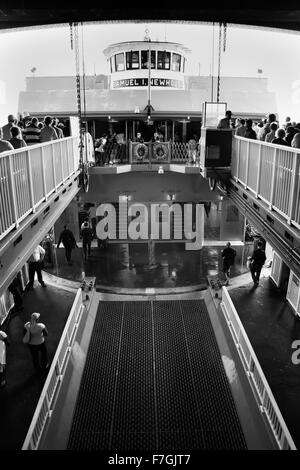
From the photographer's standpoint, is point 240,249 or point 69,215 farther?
point 69,215

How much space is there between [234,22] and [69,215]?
1261 cm

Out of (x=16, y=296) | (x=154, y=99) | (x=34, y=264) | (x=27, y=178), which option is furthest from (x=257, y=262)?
(x=154, y=99)

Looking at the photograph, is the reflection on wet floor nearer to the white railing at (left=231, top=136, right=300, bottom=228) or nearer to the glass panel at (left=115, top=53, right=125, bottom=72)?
the white railing at (left=231, top=136, right=300, bottom=228)

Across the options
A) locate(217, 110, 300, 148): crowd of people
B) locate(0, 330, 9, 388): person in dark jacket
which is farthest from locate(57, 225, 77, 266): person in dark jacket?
locate(217, 110, 300, 148): crowd of people

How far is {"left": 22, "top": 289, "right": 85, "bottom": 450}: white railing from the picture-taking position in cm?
638

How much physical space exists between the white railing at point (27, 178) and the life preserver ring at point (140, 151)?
7.32 m

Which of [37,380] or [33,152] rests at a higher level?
[33,152]

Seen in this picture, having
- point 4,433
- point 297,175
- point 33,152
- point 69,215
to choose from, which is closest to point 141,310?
point 4,433

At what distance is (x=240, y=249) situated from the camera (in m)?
19.4

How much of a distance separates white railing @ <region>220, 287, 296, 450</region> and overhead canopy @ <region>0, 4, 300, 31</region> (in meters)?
8.04

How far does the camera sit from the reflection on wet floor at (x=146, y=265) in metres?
15.1

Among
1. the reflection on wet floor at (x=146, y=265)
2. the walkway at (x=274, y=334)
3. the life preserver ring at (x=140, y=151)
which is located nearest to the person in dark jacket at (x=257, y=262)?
the walkway at (x=274, y=334)
